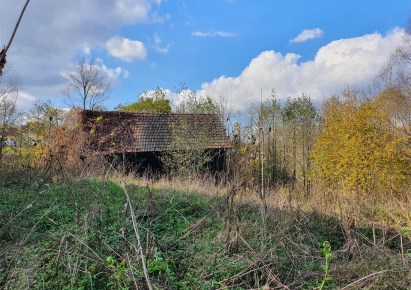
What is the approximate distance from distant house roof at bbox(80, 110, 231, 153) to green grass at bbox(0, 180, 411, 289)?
1456 cm

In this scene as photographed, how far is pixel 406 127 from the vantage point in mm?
17375

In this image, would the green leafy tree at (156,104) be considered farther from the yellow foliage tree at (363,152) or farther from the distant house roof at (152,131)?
the yellow foliage tree at (363,152)

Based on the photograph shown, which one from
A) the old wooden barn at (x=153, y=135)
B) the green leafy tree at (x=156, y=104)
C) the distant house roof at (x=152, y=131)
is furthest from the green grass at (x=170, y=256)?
the green leafy tree at (x=156, y=104)

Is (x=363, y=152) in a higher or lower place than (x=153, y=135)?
lower

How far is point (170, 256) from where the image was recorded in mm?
4391

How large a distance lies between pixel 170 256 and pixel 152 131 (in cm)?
2059

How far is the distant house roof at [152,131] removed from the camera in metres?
21.1

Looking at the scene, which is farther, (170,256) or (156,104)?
(156,104)

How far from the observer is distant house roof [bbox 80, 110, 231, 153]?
21.1 metres

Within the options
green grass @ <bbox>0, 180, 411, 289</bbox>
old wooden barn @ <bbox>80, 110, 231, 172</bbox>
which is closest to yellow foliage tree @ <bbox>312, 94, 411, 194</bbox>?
old wooden barn @ <bbox>80, 110, 231, 172</bbox>

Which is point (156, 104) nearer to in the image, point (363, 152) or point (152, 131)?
point (152, 131)

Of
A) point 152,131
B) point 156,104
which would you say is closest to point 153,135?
point 152,131

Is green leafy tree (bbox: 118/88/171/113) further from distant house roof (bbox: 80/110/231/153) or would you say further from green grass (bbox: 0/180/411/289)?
green grass (bbox: 0/180/411/289)

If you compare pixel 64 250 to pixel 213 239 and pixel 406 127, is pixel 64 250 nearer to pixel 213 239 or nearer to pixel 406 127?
pixel 213 239
